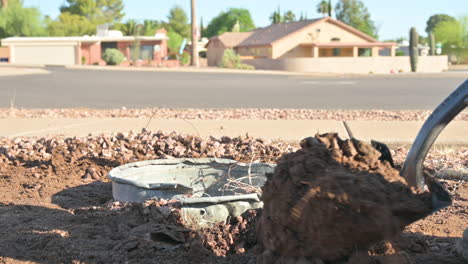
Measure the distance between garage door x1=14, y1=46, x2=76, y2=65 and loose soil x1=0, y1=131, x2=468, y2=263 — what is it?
196 feet

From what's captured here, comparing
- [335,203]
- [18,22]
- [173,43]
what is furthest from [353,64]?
[18,22]

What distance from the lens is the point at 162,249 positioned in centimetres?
383

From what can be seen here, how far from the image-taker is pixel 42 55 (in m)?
64.8

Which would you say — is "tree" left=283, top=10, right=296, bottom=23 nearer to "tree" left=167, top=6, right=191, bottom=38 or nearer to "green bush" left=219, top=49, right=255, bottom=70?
"tree" left=167, top=6, right=191, bottom=38

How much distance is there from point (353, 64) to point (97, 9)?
212 feet

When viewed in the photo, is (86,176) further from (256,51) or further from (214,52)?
(214,52)

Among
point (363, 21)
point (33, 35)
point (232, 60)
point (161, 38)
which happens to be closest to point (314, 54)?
point (232, 60)

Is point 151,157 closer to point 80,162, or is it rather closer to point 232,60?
point 80,162

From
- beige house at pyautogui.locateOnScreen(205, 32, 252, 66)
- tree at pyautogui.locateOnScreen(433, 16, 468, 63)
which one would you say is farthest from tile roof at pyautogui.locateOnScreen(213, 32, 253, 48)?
tree at pyautogui.locateOnScreen(433, 16, 468, 63)

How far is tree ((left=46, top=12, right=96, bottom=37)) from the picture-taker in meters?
81.4

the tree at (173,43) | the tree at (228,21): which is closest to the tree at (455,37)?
the tree at (173,43)

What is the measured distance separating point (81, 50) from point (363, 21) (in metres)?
52.5

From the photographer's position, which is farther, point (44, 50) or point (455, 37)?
point (455, 37)

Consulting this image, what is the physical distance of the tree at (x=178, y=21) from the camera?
114 meters
